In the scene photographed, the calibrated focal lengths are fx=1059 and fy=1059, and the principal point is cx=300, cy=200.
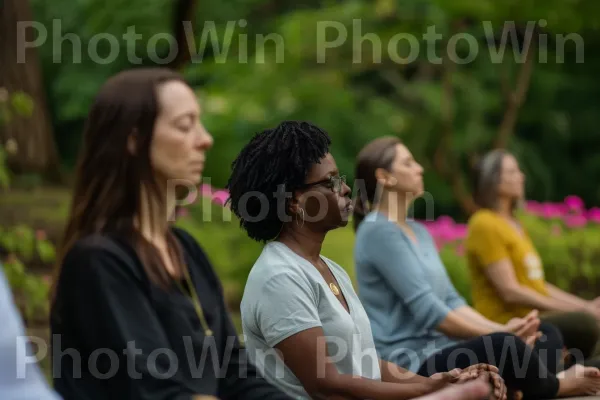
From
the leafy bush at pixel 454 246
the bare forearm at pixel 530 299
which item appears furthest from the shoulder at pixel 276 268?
the leafy bush at pixel 454 246

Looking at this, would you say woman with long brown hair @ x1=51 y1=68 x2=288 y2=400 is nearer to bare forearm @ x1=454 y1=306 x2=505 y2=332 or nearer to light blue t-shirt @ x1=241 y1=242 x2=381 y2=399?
light blue t-shirt @ x1=241 y1=242 x2=381 y2=399

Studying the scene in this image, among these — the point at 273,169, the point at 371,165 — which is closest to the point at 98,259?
the point at 273,169

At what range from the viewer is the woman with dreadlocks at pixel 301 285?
281cm

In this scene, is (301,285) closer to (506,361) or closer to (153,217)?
(153,217)

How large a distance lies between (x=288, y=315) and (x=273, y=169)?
1.38 feet

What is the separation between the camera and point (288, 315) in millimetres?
2811

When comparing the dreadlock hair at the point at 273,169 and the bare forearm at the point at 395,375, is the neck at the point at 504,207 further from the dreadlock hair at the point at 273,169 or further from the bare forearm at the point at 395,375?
the dreadlock hair at the point at 273,169

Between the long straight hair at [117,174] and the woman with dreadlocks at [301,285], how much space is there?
48 cm

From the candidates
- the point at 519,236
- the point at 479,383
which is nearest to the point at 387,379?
the point at 479,383

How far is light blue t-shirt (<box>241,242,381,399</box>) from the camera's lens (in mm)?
2820

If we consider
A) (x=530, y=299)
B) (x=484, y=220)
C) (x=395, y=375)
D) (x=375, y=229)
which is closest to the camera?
(x=395, y=375)

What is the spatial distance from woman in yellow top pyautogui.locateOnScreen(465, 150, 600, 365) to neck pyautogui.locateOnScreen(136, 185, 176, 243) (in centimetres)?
280

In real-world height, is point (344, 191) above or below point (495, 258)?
above

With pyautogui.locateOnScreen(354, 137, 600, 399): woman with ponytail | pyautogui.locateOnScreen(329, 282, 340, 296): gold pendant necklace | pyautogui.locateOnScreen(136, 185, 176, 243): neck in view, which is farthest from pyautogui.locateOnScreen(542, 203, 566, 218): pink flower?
pyautogui.locateOnScreen(136, 185, 176, 243): neck
